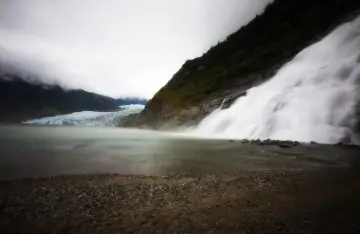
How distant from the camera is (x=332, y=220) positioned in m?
6.16

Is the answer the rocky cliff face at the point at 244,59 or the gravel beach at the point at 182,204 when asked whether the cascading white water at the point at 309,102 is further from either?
the gravel beach at the point at 182,204

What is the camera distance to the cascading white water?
891 inches

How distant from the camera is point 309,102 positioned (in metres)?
26.1

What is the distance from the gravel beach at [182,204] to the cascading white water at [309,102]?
1361 centimetres

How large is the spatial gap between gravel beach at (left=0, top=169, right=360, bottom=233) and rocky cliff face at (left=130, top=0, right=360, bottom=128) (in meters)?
33.0

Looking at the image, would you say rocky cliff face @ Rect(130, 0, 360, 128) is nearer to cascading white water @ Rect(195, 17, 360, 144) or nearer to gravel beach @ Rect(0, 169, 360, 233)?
cascading white water @ Rect(195, 17, 360, 144)

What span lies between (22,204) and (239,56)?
201 ft

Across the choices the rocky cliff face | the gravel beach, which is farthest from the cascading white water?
the gravel beach

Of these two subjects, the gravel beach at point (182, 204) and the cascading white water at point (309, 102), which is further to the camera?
the cascading white water at point (309, 102)

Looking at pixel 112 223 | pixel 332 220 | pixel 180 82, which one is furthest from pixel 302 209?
pixel 180 82

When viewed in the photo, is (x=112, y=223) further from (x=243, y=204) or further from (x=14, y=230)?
(x=243, y=204)

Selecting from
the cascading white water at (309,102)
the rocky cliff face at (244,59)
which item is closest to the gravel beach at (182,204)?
the cascading white water at (309,102)

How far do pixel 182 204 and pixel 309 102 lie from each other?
72.7 feet

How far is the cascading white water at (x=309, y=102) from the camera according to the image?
22.6 metres
